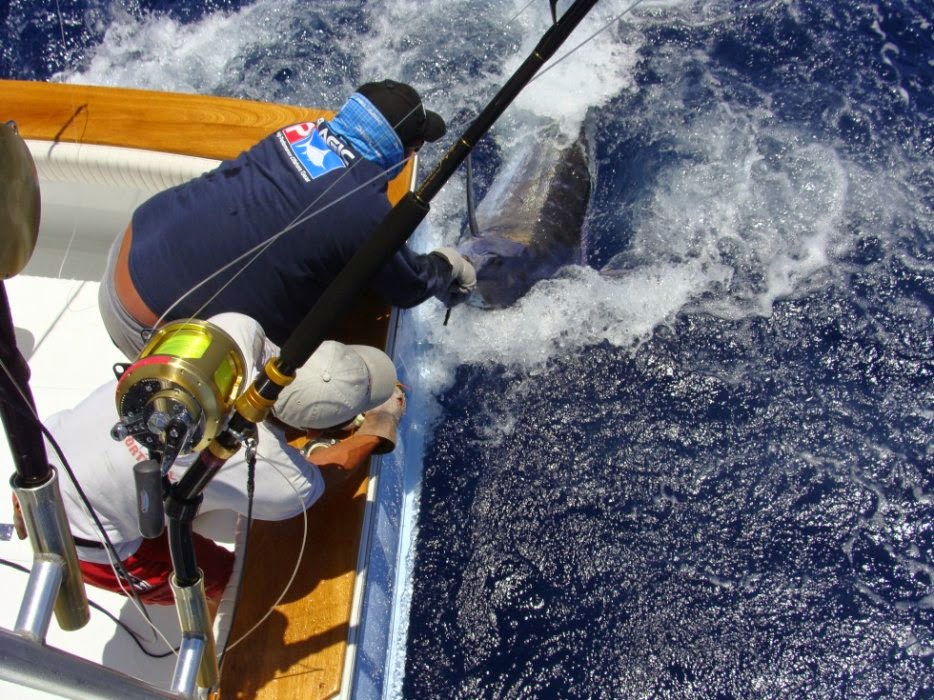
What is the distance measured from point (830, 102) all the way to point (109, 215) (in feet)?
14.6

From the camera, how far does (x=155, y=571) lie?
2.21 meters

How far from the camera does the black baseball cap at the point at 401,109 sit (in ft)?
8.41

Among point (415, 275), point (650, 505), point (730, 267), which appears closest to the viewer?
point (415, 275)

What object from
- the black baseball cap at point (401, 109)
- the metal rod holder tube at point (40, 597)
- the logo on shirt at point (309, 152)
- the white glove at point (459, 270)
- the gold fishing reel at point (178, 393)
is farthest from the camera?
the white glove at point (459, 270)

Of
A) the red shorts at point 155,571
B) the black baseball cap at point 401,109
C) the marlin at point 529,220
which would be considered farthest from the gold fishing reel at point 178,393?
the marlin at point 529,220

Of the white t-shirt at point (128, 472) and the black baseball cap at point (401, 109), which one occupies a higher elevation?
the black baseball cap at point (401, 109)

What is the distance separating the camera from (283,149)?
8.29ft

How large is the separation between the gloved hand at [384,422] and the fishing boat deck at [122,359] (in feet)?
0.57

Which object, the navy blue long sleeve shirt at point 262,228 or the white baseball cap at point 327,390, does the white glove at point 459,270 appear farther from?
the white baseball cap at point 327,390

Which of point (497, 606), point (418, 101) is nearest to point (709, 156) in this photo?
point (418, 101)

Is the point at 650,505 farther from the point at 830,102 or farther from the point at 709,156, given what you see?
the point at 830,102

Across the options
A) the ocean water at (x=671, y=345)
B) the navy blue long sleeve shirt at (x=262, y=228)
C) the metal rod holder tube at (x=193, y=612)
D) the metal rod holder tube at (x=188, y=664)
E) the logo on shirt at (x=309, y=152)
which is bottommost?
the ocean water at (x=671, y=345)

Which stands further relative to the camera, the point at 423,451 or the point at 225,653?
the point at 423,451

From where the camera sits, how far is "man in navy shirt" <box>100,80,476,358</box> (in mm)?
2436
